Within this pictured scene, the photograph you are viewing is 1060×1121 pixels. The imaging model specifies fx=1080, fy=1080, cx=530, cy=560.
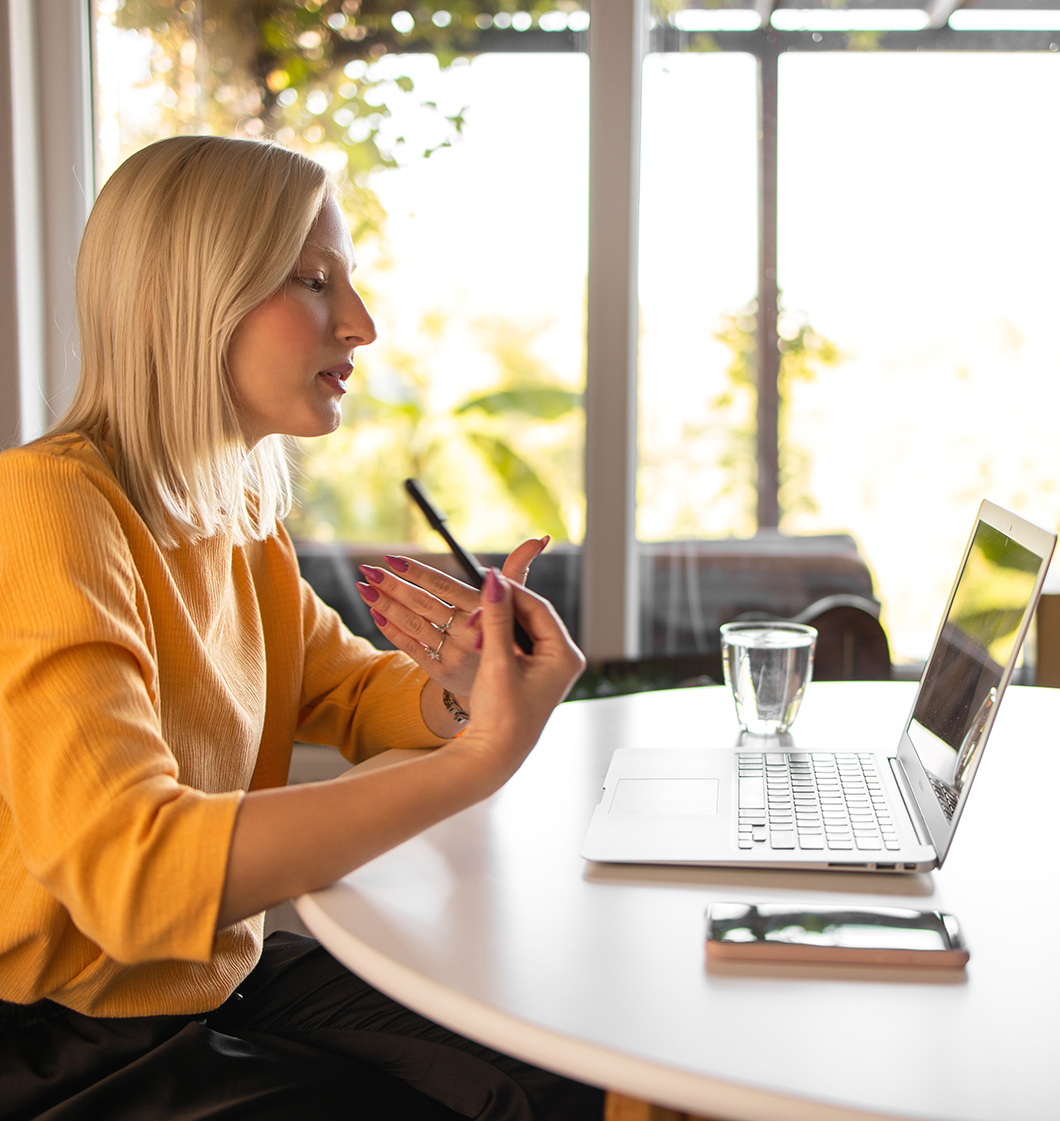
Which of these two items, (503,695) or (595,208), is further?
(595,208)

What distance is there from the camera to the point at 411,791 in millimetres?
842

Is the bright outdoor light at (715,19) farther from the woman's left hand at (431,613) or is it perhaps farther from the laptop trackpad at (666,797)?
the laptop trackpad at (666,797)

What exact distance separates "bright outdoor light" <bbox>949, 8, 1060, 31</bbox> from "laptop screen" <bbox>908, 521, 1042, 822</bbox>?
1.89 meters

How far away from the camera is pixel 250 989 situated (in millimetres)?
1170

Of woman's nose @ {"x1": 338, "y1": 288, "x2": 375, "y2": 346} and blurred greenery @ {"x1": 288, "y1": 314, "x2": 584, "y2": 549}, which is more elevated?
woman's nose @ {"x1": 338, "y1": 288, "x2": 375, "y2": 346}

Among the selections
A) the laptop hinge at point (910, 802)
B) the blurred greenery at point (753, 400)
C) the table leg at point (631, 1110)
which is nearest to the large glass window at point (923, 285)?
the blurred greenery at point (753, 400)

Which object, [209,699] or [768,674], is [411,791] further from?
[768,674]

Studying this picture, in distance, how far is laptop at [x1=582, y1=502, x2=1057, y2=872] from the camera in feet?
2.88

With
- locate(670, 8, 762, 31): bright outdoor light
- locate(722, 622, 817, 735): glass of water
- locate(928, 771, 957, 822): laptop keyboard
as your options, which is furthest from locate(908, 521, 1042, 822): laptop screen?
locate(670, 8, 762, 31): bright outdoor light

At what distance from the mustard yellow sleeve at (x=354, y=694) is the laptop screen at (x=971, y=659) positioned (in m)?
0.53

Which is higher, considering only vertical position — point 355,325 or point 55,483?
point 355,325

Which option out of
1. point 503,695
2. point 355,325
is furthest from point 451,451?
point 503,695

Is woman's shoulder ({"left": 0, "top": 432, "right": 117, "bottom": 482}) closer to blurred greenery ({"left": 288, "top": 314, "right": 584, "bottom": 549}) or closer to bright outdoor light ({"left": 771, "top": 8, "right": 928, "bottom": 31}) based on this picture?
blurred greenery ({"left": 288, "top": 314, "right": 584, "bottom": 549})

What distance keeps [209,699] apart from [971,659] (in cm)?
75
